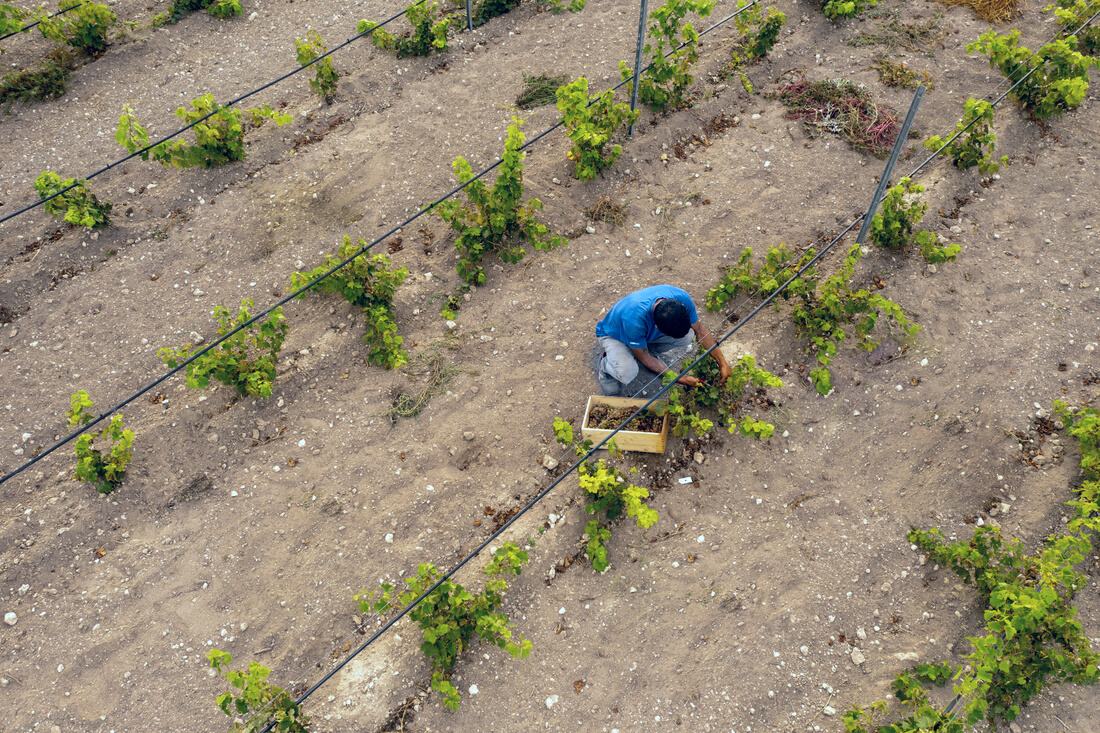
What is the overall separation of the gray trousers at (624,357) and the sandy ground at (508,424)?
416 millimetres

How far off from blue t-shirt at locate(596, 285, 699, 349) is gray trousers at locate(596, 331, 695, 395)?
0.12 metres

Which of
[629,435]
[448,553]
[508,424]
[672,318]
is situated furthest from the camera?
[508,424]

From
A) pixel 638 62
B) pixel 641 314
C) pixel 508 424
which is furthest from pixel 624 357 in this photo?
pixel 638 62

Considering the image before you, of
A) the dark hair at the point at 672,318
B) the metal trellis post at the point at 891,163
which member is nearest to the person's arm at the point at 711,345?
the dark hair at the point at 672,318

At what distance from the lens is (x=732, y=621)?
14.5 feet

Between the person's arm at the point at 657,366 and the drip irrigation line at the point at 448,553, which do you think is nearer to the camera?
the drip irrigation line at the point at 448,553

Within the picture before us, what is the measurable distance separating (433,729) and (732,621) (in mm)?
2051

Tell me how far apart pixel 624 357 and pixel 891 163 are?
256cm

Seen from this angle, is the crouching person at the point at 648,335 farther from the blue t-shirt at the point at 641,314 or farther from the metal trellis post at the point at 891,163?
the metal trellis post at the point at 891,163

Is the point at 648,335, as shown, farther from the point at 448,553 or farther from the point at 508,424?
the point at 448,553

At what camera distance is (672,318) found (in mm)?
4527

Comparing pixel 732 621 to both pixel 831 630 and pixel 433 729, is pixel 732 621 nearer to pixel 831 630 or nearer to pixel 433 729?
pixel 831 630

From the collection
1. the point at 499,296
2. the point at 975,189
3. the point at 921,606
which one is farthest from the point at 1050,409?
the point at 499,296

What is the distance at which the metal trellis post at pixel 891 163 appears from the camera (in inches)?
184
